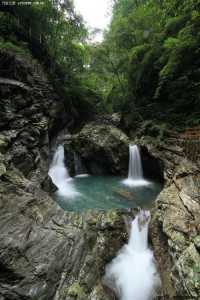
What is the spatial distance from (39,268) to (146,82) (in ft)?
45.2

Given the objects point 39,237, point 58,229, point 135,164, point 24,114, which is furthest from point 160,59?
point 39,237

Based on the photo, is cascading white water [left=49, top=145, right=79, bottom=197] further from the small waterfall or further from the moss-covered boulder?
the small waterfall

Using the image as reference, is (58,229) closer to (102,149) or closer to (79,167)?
(102,149)

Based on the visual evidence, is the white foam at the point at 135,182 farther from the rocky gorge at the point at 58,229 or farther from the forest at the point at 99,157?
the rocky gorge at the point at 58,229

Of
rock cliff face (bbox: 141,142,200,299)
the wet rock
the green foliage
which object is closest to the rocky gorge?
rock cliff face (bbox: 141,142,200,299)

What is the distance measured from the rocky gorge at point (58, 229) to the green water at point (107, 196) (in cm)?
141

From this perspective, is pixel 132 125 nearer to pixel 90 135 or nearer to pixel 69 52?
pixel 90 135

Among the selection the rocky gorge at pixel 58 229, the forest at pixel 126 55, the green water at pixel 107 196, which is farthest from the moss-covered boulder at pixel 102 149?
the rocky gorge at pixel 58 229

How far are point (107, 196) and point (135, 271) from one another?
14.4 feet

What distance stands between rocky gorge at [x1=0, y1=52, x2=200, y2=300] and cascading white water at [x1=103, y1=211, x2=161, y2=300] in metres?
0.22

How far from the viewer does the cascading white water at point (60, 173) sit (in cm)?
1114

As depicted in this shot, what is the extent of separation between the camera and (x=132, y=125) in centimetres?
1455

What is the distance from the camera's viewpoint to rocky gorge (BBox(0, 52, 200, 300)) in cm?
383

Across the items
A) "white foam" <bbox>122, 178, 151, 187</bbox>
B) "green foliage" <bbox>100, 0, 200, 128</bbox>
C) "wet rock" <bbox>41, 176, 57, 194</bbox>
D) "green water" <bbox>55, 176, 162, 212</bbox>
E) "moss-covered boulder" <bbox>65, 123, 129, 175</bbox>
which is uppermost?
"green foliage" <bbox>100, 0, 200, 128</bbox>
